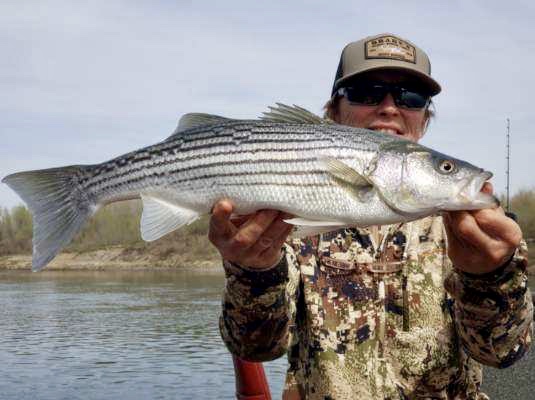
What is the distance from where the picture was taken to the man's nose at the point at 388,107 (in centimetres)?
507

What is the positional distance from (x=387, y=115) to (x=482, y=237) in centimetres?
162

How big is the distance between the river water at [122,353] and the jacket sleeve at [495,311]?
835cm

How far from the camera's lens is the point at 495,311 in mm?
4090

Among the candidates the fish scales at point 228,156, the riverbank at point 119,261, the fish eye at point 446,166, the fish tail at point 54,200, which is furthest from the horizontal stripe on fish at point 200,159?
the riverbank at point 119,261

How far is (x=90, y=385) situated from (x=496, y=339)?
49.3ft

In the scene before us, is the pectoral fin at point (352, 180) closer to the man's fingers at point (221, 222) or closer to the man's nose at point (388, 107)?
the man's fingers at point (221, 222)

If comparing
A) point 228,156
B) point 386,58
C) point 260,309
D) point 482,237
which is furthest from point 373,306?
point 386,58

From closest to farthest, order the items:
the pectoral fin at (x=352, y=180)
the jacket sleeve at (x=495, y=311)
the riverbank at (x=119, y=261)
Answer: the pectoral fin at (x=352, y=180), the jacket sleeve at (x=495, y=311), the riverbank at (x=119, y=261)

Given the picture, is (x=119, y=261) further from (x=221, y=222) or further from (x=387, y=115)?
(x=221, y=222)

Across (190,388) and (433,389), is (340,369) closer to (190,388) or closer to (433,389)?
(433,389)

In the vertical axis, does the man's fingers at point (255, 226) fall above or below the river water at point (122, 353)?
above

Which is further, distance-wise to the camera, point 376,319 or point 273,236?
point 376,319

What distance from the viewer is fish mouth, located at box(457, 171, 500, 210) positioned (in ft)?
12.2

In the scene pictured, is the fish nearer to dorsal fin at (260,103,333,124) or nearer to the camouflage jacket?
dorsal fin at (260,103,333,124)
